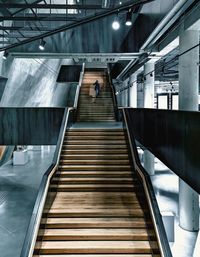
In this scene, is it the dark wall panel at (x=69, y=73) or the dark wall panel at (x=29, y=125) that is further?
the dark wall panel at (x=69, y=73)

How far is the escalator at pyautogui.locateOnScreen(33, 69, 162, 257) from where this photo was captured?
5.86 m

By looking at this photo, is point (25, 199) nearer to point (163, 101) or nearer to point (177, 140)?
point (177, 140)

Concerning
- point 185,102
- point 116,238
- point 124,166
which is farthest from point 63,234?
point 185,102

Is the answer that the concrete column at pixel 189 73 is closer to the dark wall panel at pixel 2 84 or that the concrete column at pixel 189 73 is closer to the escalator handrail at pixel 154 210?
the escalator handrail at pixel 154 210

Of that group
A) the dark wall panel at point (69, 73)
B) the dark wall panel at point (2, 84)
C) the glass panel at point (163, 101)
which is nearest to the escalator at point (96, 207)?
the dark wall panel at point (2, 84)

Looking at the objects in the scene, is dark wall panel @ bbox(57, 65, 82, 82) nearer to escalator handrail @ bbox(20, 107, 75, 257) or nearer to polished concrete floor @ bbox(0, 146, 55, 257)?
polished concrete floor @ bbox(0, 146, 55, 257)

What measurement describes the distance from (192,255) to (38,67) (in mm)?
13350

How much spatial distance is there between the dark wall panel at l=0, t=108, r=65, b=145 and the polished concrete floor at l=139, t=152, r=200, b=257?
5.86 m

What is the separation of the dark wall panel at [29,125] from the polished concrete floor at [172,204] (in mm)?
5862

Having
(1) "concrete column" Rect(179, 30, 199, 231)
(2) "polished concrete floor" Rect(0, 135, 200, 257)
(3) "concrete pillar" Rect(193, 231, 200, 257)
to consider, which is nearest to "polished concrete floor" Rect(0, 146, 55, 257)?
(2) "polished concrete floor" Rect(0, 135, 200, 257)

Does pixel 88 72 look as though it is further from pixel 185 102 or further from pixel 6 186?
pixel 185 102

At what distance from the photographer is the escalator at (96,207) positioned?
5863mm

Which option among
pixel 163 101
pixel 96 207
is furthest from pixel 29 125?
pixel 163 101

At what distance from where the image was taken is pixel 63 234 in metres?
6.16
